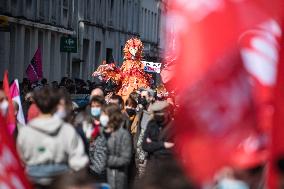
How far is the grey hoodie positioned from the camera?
8.50 meters

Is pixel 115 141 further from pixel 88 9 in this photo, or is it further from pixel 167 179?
pixel 88 9

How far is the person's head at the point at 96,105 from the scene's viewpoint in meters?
12.2

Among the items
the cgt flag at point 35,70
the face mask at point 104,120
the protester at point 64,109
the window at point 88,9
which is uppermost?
the window at point 88,9

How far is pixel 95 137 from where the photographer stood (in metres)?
11.7

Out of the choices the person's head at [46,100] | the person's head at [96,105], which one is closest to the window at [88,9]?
the person's head at [96,105]

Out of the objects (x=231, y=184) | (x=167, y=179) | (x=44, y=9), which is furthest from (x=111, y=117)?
(x=44, y=9)

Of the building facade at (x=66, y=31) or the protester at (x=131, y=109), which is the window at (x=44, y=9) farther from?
the protester at (x=131, y=109)

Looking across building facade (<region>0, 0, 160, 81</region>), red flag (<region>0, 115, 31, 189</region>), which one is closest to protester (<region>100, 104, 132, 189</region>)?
red flag (<region>0, 115, 31, 189</region>)

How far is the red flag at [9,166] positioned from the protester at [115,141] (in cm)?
388

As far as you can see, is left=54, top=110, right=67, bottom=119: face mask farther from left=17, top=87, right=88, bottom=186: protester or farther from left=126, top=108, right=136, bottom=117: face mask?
Result: left=126, top=108, right=136, bottom=117: face mask

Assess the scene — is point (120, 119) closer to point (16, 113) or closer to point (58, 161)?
point (16, 113)

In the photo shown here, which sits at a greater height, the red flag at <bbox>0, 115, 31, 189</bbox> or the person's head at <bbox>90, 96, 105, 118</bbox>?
the person's head at <bbox>90, 96, 105, 118</bbox>

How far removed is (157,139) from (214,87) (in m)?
5.65

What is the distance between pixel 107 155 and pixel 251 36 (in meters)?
5.46
